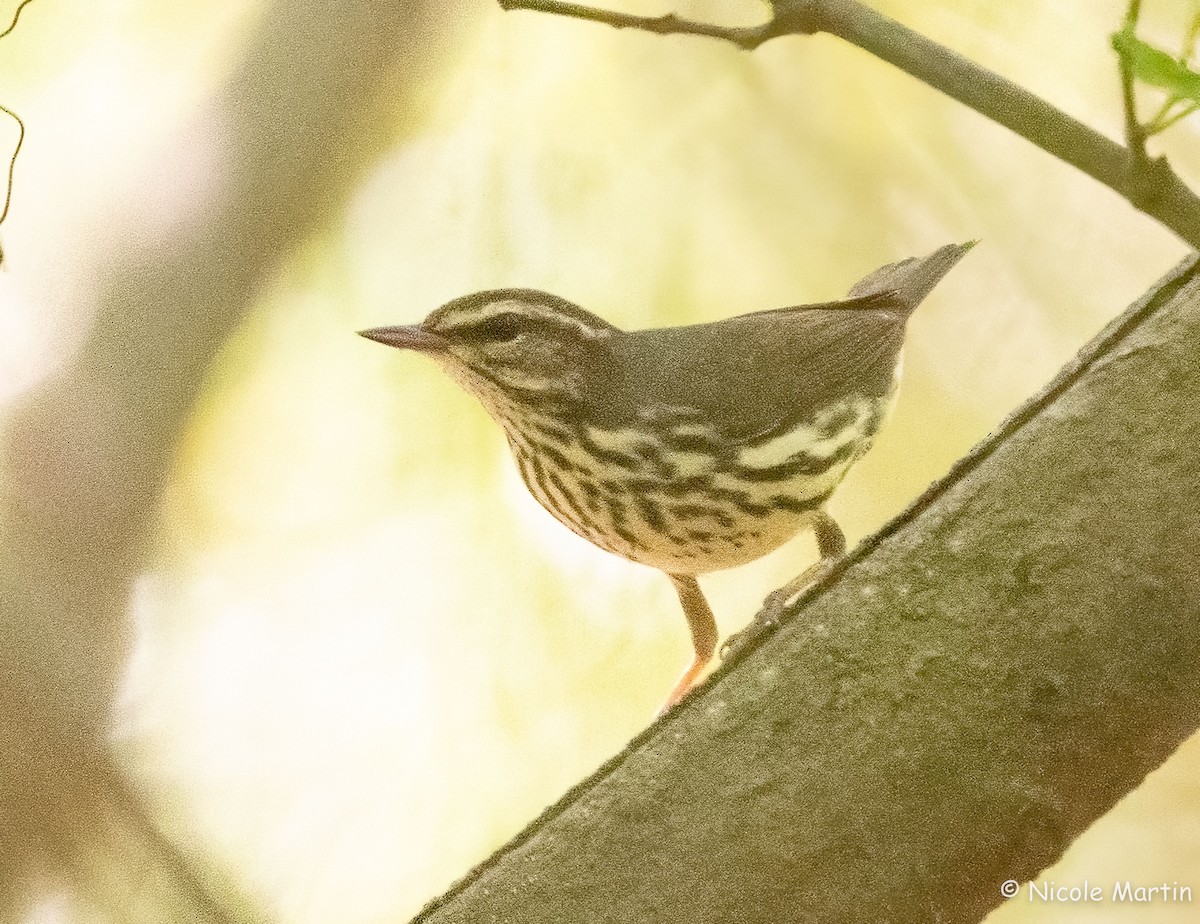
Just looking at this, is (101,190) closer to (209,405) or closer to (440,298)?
(209,405)

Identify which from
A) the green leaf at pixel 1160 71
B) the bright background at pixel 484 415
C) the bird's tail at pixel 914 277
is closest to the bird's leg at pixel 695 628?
the bright background at pixel 484 415

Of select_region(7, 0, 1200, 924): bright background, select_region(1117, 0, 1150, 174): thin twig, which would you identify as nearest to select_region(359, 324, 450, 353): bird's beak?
select_region(7, 0, 1200, 924): bright background

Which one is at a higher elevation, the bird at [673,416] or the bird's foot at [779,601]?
the bird at [673,416]

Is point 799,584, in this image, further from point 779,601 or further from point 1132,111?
point 1132,111

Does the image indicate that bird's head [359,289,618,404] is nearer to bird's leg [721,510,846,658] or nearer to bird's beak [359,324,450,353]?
bird's beak [359,324,450,353]

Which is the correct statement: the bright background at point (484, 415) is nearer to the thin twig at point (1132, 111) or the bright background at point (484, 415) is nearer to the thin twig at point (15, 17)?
the thin twig at point (15, 17)

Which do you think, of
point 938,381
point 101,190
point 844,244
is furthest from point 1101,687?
point 101,190

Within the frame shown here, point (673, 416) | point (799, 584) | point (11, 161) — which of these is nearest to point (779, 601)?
point (799, 584)
